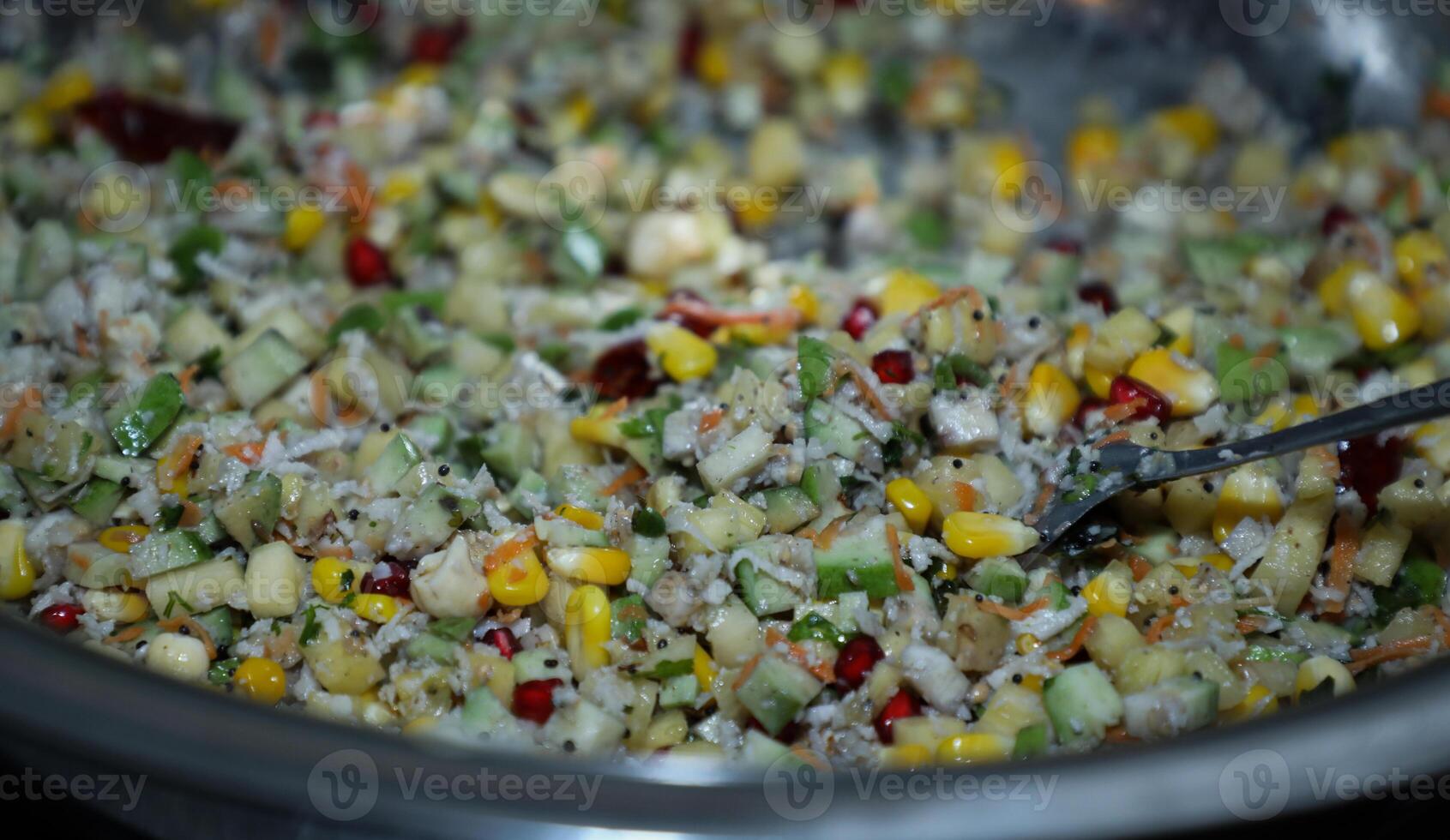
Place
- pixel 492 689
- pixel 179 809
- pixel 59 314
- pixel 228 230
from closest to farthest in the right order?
pixel 179 809, pixel 492 689, pixel 59 314, pixel 228 230

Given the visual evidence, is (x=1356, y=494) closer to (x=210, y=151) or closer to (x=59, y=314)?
(x=59, y=314)

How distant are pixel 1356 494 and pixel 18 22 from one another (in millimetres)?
4295

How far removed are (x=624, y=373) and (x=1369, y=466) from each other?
76.4 inches

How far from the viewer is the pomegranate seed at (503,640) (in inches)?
98.3

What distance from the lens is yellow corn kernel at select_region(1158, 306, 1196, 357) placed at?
10.0 feet

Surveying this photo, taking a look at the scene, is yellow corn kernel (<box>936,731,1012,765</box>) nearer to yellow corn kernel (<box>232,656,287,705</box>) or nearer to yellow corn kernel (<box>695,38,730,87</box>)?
yellow corn kernel (<box>232,656,287,705</box>)

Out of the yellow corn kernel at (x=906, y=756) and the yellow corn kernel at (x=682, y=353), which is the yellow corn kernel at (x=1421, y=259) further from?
the yellow corn kernel at (x=906, y=756)

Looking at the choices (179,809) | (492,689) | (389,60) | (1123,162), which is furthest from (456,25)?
(179,809)

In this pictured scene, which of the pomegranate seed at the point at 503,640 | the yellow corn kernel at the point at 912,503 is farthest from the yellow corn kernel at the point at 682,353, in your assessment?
the pomegranate seed at the point at 503,640

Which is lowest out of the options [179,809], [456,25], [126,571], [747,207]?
[126,571]

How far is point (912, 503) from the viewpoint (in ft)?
8.81

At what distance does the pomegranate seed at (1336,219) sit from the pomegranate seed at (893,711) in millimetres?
2247

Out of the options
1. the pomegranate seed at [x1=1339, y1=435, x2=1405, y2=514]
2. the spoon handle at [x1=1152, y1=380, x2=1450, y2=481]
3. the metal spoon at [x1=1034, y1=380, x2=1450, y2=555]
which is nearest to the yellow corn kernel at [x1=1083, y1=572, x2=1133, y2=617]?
the metal spoon at [x1=1034, y1=380, x2=1450, y2=555]

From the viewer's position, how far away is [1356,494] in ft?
8.86
